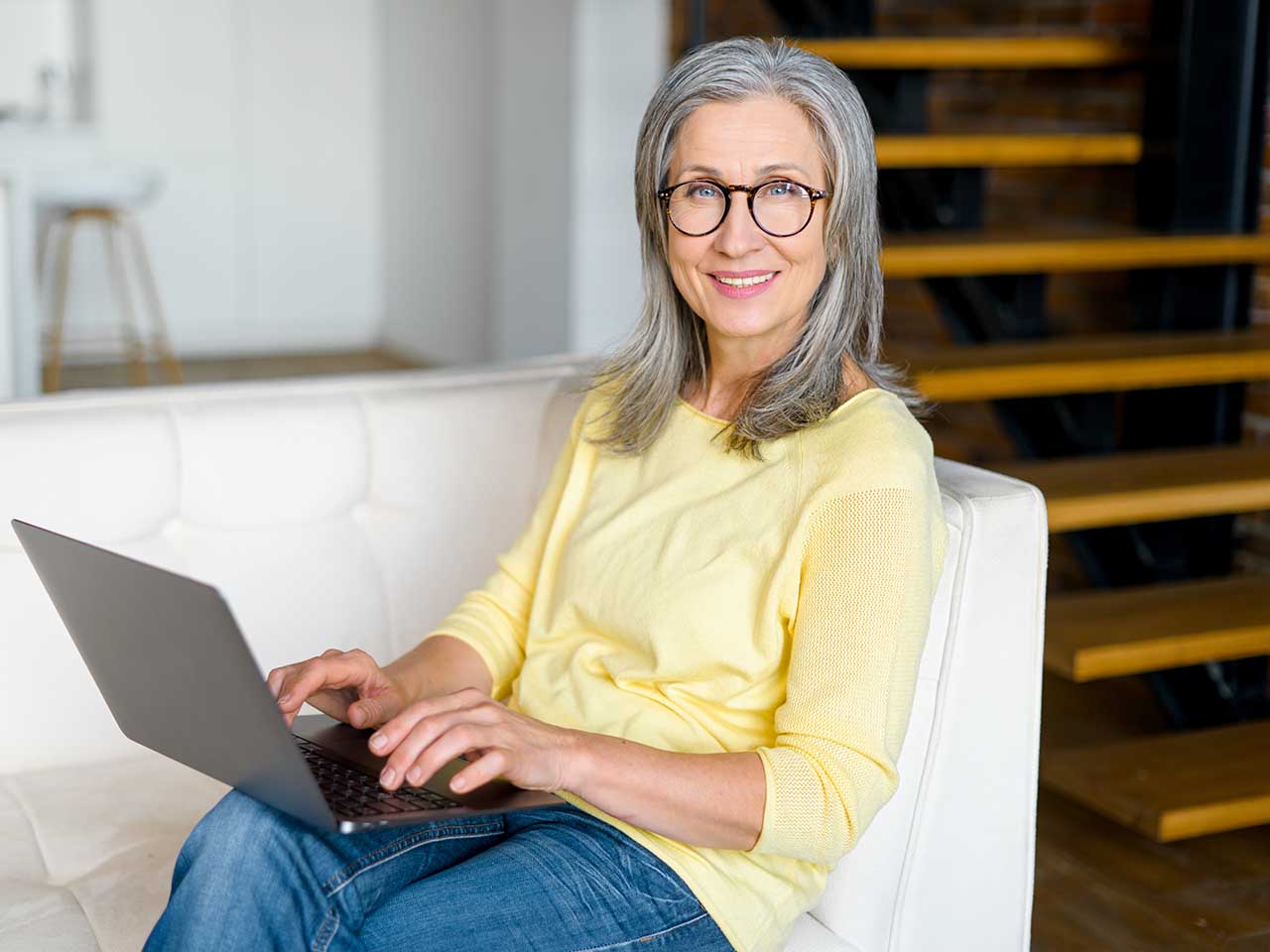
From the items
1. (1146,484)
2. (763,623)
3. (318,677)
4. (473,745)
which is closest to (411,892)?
(473,745)

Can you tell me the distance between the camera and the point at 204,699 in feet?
4.18

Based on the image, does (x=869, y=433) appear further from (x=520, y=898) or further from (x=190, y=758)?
(x=190, y=758)

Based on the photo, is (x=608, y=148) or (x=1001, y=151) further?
(x=608, y=148)

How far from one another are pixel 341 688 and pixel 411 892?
0.30m

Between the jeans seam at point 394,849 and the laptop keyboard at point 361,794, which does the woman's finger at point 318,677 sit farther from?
the jeans seam at point 394,849

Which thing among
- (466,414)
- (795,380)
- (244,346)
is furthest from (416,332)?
(795,380)

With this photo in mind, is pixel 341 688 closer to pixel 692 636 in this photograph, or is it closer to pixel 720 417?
pixel 692 636

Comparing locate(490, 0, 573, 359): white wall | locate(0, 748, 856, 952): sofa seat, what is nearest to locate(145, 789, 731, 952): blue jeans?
locate(0, 748, 856, 952): sofa seat

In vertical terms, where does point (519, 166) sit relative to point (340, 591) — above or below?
above

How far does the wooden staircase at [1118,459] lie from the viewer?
2637 millimetres

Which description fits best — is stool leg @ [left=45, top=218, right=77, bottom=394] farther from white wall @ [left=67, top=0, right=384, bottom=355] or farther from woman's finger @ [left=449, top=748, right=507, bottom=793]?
woman's finger @ [left=449, top=748, right=507, bottom=793]

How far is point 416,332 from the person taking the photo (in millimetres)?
6984

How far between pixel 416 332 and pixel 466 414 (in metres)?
4.86

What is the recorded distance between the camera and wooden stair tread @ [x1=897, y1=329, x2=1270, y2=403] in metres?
Answer: 2.93
